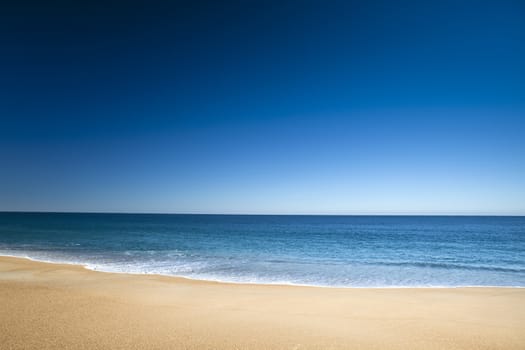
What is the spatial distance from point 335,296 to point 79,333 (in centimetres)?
867

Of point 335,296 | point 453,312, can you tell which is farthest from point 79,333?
point 453,312

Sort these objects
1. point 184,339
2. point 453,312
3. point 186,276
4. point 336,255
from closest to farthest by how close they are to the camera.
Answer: point 184,339
point 453,312
point 186,276
point 336,255

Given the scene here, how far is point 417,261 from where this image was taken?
22.8 meters

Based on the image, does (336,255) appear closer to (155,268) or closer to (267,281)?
(267,281)

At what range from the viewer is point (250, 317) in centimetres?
912

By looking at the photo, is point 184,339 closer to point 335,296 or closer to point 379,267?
point 335,296

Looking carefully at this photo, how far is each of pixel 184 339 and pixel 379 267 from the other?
53.3ft

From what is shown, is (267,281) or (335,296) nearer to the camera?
(335,296)

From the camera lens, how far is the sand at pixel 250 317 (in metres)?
7.29

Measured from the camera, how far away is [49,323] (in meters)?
8.24

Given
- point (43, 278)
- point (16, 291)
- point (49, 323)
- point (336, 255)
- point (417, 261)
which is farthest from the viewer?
point (336, 255)

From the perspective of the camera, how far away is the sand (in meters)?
7.29

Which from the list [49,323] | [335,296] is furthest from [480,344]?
[49,323]

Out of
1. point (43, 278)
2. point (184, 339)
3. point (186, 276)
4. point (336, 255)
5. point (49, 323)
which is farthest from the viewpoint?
point (336, 255)
